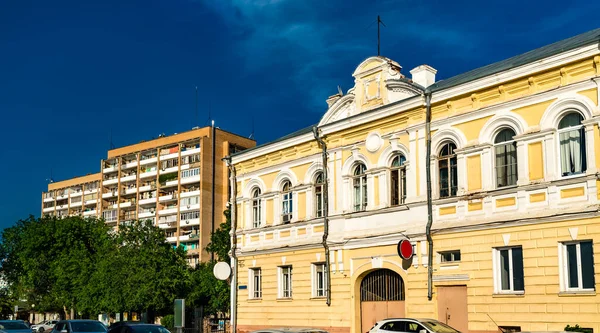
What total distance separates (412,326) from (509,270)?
12.7 feet

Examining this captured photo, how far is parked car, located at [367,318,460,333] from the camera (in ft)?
65.1

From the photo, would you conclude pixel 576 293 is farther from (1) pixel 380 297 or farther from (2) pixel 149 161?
(2) pixel 149 161

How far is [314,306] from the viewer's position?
28641 mm

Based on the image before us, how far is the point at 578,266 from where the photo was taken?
19906 millimetres

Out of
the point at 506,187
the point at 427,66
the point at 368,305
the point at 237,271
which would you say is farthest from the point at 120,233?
the point at 506,187

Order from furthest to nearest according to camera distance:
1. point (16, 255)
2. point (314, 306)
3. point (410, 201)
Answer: point (16, 255)
point (314, 306)
point (410, 201)

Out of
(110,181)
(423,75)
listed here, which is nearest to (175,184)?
(110,181)

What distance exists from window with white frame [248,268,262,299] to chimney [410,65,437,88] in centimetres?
1171

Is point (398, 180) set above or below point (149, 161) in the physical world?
below

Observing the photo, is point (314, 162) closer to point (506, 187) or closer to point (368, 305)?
point (368, 305)

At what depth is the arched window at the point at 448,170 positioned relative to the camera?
23.8m

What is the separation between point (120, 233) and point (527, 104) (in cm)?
2815

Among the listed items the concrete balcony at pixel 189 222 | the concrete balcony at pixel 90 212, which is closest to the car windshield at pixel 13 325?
the concrete balcony at pixel 189 222

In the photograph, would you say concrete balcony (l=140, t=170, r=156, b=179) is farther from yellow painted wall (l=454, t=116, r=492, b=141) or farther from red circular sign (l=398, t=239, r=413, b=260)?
yellow painted wall (l=454, t=116, r=492, b=141)
